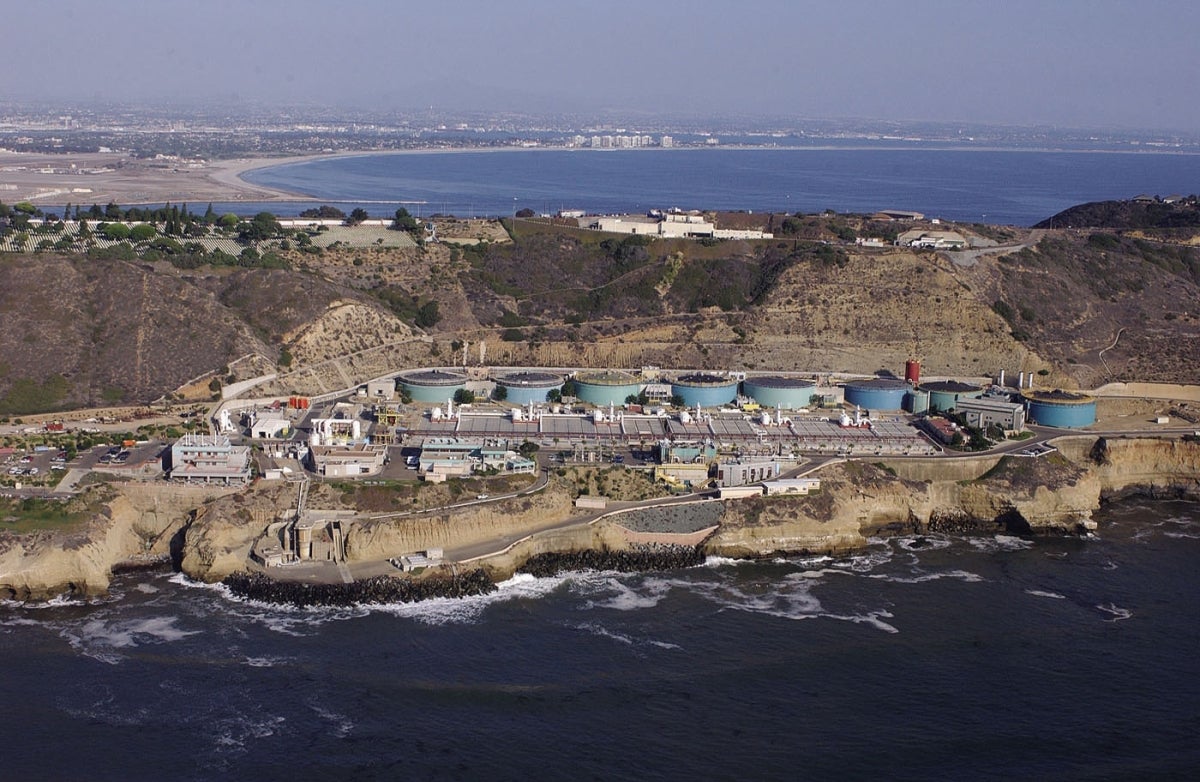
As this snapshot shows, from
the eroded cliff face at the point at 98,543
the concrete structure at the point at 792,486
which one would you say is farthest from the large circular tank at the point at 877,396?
the eroded cliff face at the point at 98,543

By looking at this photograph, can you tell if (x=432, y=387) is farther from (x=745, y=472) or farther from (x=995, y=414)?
(x=995, y=414)

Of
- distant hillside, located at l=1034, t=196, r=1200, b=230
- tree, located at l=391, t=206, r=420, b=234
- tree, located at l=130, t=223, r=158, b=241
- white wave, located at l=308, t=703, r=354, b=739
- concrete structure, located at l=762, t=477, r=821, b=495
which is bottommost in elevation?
white wave, located at l=308, t=703, r=354, b=739

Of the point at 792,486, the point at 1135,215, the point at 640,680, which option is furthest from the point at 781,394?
the point at 1135,215

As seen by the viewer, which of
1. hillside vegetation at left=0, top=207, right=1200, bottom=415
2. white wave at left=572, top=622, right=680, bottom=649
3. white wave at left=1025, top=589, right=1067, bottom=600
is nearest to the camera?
white wave at left=572, top=622, right=680, bottom=649

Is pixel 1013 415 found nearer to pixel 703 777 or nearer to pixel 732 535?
pixel 732 535

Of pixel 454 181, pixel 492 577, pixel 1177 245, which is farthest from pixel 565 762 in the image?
pixel 454 181

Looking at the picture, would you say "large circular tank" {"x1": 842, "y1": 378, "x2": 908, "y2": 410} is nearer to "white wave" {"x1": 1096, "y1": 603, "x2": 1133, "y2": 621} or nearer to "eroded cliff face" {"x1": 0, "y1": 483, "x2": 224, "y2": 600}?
"white wave" {"x1": 1096, "y1": 603, "x2": 1133, "y2": 621}

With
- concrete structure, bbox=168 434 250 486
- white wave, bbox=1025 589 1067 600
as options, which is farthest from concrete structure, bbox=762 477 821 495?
concrete structure, bbox=168 434 250 486
